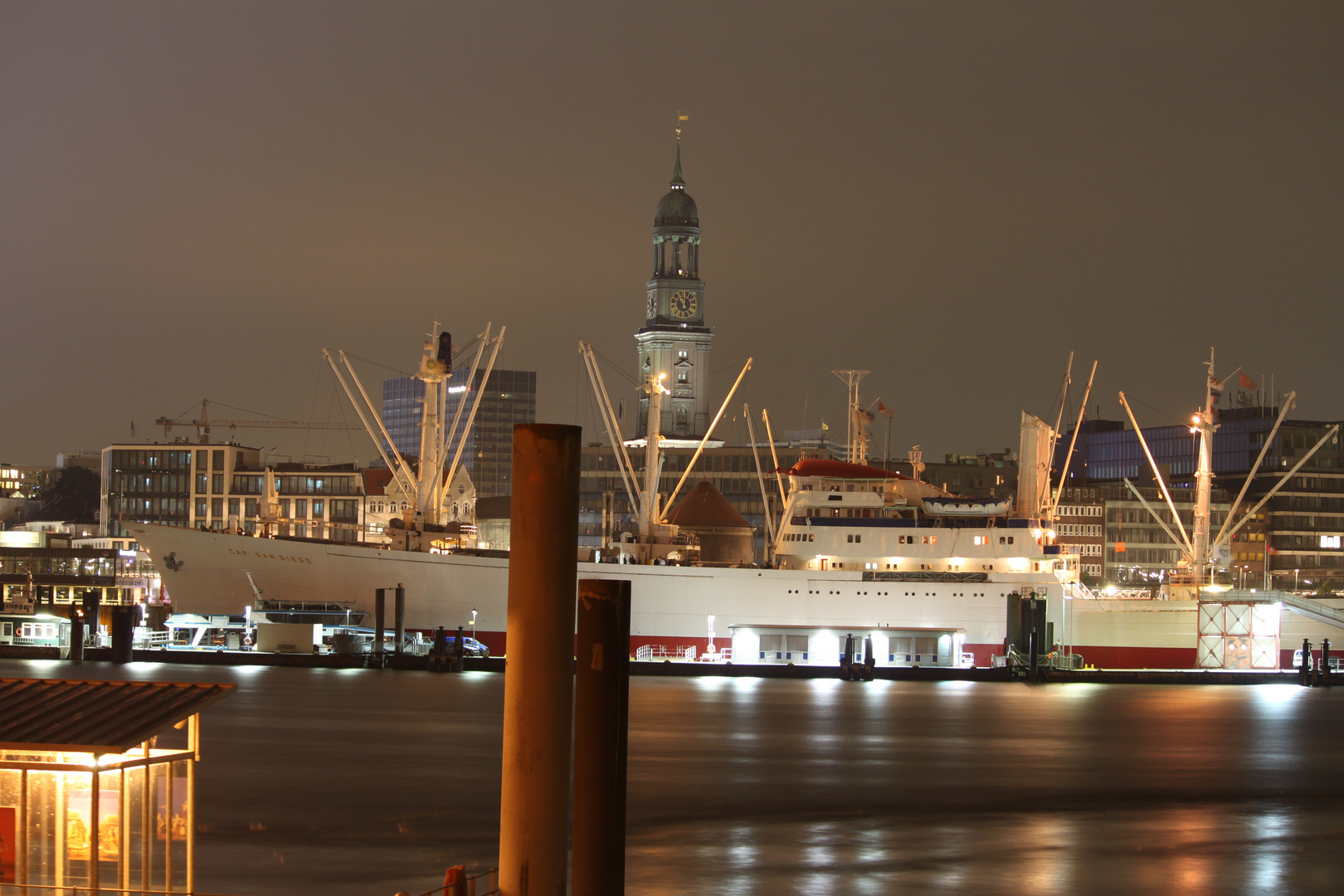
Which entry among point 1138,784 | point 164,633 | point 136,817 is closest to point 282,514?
point 164,633

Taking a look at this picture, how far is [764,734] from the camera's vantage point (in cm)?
3922

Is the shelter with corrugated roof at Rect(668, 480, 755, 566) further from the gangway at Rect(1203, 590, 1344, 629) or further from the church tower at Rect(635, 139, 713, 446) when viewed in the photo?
the church tower at Rect(635, 139, 713, 446)

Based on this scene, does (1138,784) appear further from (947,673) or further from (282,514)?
(282,514)

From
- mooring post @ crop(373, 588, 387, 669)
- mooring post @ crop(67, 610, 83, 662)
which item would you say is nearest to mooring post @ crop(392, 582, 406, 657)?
mooring post @ crop(373, 588, 387, 669)

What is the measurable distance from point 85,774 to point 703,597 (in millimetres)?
45382

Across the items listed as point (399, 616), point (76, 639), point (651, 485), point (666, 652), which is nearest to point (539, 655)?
point (399, 616)

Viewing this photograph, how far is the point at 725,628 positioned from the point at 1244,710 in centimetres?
1818

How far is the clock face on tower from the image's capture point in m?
131

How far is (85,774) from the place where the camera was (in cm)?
1233

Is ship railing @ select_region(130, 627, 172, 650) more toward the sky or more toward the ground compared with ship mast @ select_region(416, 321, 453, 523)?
more toward the ground

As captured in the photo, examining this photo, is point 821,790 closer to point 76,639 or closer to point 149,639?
point 76,639

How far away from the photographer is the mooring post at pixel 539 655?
10852mm

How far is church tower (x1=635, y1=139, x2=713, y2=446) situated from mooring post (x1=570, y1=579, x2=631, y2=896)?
11755 centimetres

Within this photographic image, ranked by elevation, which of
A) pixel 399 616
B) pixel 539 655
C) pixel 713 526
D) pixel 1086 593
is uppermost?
pixel 713 526
